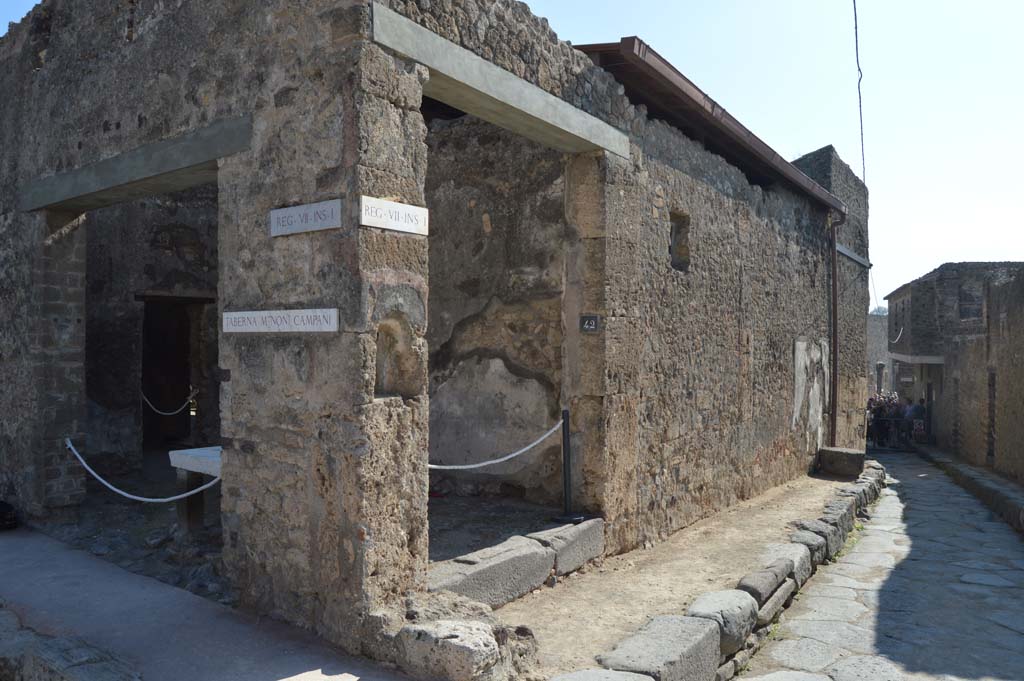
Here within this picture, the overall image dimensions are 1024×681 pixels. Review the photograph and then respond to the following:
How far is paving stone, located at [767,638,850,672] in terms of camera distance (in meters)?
4.36

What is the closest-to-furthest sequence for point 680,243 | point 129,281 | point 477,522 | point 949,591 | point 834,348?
point 477,522 → point 949,591 → point 680,243 → point 129,281 → point 834,348

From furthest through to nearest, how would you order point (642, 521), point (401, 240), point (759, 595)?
point (642, 521)
point (759, 595)
point (401, 240)

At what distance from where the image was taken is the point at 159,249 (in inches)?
292

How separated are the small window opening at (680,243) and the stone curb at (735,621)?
238 cm

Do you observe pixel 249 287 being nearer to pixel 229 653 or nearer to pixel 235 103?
pixel 235 103

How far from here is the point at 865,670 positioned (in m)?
4.22

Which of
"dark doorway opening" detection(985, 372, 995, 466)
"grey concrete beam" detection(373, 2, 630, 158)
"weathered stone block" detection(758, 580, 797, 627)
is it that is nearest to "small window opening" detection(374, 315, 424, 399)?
"grey concrete beam" detection(373, 2, 630, 158)

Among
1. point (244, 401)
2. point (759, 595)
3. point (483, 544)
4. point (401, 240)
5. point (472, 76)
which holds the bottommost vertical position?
point (759, 595)

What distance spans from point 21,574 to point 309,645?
217 cm

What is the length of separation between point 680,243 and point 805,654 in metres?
3.37

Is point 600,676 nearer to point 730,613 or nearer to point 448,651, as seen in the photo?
point 448,651

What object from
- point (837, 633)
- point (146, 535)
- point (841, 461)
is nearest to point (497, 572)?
point (837, 633)

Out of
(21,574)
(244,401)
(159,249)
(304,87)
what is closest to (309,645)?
(244,401)

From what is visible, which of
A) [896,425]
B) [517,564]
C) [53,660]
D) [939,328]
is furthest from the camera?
[939,328]
